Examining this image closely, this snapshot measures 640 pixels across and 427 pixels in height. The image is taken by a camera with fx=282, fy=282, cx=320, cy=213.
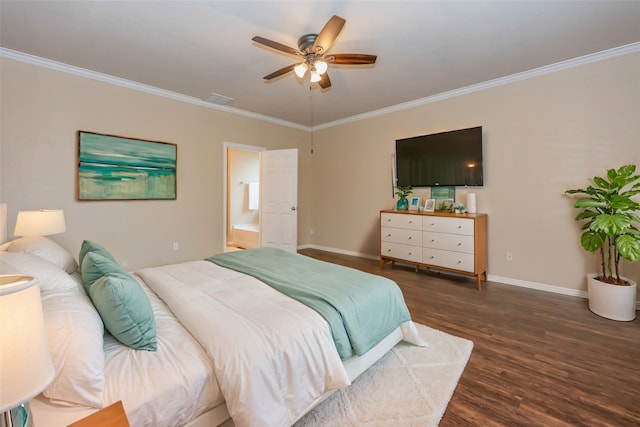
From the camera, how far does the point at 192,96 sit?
168 inches

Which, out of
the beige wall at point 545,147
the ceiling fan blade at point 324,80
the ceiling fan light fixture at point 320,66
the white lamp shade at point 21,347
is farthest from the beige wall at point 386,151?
the white lamp shade at point 21,347

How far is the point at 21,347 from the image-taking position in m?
0.58

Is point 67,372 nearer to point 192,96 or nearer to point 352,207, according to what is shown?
point 192,96

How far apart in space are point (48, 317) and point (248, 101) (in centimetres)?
405

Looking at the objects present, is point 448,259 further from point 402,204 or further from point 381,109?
point 381,109

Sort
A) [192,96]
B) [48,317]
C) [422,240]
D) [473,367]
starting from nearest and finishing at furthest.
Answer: [48,317] → [473,367] → [422,240] → [192,96]

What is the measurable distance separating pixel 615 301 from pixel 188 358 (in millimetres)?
3627

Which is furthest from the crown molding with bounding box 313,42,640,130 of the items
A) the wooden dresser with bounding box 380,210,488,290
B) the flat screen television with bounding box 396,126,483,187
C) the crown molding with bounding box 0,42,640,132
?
the wooden dresser with bounding box 380,210,488,290

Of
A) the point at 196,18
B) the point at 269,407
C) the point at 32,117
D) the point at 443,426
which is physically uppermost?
the point at 196,18

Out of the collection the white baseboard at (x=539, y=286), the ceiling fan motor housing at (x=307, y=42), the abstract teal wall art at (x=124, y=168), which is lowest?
the white baseboard at (x=539, y=286)

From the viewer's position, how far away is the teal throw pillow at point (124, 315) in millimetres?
1236

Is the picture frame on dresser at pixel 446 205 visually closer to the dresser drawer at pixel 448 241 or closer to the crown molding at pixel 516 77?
the dresser drawer at pixel 448 241

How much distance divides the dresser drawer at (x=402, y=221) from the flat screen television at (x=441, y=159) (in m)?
0.66

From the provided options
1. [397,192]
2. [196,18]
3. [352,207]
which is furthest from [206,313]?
[352,207]
